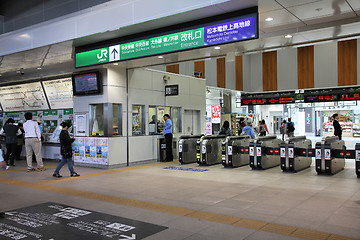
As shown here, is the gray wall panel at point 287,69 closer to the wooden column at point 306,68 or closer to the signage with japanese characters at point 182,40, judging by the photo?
the wooden column at point 306,68

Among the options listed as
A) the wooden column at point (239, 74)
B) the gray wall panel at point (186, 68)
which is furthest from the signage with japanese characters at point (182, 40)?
the wooden column at point (239, 74)

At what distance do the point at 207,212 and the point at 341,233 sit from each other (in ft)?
6.44

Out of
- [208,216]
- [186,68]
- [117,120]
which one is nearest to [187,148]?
[117,120]

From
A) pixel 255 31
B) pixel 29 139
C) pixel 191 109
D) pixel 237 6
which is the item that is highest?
pixel 237 6

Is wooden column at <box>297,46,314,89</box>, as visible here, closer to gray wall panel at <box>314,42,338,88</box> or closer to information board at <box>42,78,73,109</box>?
gray wall panel at <box>314,42,338,88</box>

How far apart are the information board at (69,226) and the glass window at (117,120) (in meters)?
5.49

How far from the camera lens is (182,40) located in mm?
7180

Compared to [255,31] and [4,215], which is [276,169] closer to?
[255,31]

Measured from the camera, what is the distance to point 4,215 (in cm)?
515

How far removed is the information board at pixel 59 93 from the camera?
12.2 metres

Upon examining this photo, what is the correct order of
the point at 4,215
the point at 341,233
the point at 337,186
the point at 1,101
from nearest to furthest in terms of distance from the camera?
the point at 341,233
the point at 4,215
the point at 337,186
the point at 1,101

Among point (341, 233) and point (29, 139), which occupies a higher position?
point (29, 139)

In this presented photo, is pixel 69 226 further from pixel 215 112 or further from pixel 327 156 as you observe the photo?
pixel 215 112

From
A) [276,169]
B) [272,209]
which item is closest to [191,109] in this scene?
[276,169]
